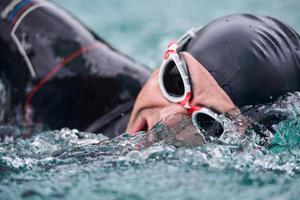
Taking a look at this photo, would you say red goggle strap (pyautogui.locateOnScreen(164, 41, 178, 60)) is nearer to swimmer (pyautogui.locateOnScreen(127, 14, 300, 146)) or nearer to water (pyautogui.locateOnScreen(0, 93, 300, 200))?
swimmer (pyautogui.locateOnScreen(127, 14, 300, 146))

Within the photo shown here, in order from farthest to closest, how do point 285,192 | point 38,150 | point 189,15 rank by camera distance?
point 189,15 < point 38,150 < point 285,192

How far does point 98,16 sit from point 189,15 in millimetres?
850

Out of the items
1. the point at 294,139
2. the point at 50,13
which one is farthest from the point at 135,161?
the point at 50,13

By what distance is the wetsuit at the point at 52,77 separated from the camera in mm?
2744

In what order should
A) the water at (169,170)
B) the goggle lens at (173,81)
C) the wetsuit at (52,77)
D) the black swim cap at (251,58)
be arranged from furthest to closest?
the wetsuit at (52,77) → the goggle lens at (173,81) → the black swim cap at (251,58) → the water at (169,170)

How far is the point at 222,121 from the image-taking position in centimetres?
192

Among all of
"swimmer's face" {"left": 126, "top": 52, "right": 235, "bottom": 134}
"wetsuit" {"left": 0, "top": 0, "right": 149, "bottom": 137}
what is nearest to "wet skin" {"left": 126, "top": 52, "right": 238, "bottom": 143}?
"swimmer's face" {"left": 126, "top": 52, "right": 235, "bottom": 134}

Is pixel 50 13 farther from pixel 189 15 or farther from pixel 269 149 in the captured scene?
pixel 189 15

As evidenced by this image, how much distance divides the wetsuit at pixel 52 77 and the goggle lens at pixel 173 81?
2.19ft

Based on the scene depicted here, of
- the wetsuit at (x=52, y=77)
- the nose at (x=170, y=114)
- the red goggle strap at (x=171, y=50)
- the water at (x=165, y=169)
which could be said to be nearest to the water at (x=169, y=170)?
the water at (x=165, y=169)

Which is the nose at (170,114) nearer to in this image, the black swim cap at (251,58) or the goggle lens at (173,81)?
the goggle lens at (173,81)

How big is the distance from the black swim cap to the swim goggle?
0.07 metres

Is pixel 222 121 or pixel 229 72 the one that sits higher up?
pixel 229 72

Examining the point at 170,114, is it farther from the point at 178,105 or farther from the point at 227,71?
the point at 227,71
